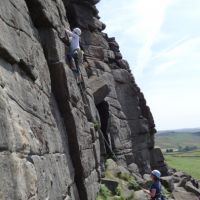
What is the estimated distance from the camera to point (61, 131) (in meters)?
21.5

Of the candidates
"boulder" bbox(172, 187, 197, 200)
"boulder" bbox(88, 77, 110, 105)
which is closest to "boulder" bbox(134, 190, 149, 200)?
"boulder" bbox(172, 187, 197, 200)

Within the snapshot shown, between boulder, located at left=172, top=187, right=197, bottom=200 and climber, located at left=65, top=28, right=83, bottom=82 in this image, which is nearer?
climber, located at left=65, top=28, right=83, bottom=82

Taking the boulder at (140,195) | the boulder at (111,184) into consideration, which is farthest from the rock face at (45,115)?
the boulder at (140,195)

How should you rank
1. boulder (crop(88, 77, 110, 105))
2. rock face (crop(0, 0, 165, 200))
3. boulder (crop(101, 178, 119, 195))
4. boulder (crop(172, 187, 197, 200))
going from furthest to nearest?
boulder (crop(172, 187, 197, 200))
boulder (crop(88, 77, 110, 105))
boulder (crop(101, 178, 119, 195))
rock face (crop(0, 0, 165, 200))

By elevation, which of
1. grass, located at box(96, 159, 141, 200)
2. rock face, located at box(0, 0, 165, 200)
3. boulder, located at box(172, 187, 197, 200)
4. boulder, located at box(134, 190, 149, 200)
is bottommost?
boulder, located at box(172, 187, 197, 200)

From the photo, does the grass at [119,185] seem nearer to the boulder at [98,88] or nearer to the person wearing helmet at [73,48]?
the boulder at [98,88]

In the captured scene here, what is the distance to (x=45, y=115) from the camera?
1842cm

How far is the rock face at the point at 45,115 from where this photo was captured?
12.6 m

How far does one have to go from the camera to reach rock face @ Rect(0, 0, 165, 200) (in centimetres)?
1262

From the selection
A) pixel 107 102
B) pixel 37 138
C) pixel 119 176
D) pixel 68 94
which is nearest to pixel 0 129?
pixel 37 138

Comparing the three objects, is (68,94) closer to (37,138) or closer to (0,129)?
(37,138)

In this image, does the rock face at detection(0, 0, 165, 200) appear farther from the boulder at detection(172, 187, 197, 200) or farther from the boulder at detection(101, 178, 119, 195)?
the boulder at detection(172, 187, 197, 200)

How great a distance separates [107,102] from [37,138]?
2611 cm

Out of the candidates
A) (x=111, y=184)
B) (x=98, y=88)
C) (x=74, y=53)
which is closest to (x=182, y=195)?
(x=111, y=184)
